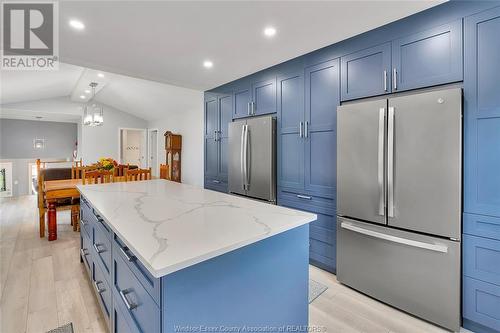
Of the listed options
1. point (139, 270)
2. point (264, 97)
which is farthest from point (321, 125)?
point (139, 270)

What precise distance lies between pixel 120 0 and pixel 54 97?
643cm

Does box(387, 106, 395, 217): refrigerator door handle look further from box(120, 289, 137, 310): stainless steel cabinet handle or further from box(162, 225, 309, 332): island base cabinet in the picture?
box(120, 289, 137, 310): stainless steel cabinet handle

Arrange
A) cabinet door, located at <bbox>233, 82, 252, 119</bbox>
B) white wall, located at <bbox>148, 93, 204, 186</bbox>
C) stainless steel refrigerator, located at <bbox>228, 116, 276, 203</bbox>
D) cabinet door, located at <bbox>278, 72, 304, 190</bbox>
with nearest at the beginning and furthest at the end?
cabinet door, located at <bbox>278, 72, 304, 190</bbox>, stainless steel refrigerator, located at <bbox>228, 116, 276, 203</bbox>, cabinet door, located at <bbox>233, 82, 252, 119</bbox>, white wall, located at <bbox>148, 93, 204, 186</bbox>

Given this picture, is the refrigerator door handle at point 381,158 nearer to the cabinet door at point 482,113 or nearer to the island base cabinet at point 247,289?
the cabinet door at point 482,113

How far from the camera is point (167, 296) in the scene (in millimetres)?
880

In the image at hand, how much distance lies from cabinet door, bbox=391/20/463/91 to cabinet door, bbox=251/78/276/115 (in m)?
1.40

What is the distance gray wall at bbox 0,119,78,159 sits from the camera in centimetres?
721

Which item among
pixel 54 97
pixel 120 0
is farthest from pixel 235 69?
pixel 54 97

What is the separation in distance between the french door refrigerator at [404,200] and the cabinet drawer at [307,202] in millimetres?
228

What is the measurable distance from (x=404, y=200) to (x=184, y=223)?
1632mm

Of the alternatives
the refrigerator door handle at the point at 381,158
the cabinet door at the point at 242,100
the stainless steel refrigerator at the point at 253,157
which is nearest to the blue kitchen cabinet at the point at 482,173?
the refrigerator door handle at the point at 381,158

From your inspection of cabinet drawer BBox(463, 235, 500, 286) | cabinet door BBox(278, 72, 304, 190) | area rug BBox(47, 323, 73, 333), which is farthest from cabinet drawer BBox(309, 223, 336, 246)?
area rug BBox(47, 323, 73, 333)

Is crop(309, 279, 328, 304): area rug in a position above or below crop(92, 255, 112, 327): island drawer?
below

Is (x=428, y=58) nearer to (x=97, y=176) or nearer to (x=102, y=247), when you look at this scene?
(x=102, y=247)
